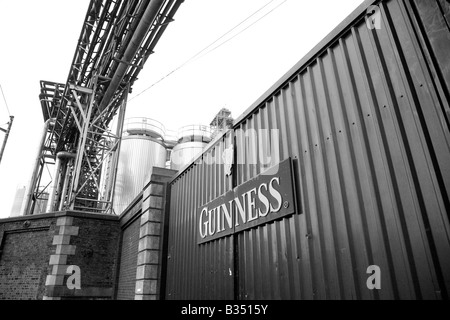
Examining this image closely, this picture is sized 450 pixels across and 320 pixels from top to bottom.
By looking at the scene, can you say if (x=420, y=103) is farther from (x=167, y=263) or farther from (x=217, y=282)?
(x=167, y=263)

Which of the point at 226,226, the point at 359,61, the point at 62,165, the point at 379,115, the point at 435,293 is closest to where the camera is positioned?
the point at 435,293

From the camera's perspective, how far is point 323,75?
3.62 meters

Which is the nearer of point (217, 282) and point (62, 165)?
point (217, 282)

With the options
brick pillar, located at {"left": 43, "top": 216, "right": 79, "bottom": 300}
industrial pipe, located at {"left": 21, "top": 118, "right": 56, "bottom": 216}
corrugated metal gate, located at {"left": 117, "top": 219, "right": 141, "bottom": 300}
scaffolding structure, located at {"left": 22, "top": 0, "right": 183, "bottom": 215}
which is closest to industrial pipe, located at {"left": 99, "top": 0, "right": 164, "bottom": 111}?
scaffolding structure, located at {"left": 22, "top": 0, "right": 183, "bottom": 215}

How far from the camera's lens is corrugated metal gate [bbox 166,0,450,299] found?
93.4 inches

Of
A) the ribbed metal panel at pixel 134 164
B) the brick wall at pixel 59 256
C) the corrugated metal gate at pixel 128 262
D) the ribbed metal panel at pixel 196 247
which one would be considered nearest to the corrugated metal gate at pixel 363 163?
the ribbed metal panel at pixel 196 247

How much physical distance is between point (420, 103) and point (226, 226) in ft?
11.1

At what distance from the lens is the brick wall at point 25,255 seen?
36.0 feet

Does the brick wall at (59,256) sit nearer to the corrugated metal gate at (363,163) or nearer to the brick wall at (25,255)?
the brick wall at (25,255)

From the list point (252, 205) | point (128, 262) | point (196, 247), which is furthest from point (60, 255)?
point (252, 205)

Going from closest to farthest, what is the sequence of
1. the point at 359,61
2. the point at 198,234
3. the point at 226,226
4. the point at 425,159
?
the point at 425,159
the point at 359,61
the point at 226,226
the point at 198,234

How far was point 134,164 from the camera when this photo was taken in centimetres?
1911

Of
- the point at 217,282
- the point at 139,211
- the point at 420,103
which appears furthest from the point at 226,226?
the point at 139,211

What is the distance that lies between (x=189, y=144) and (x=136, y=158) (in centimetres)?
426
